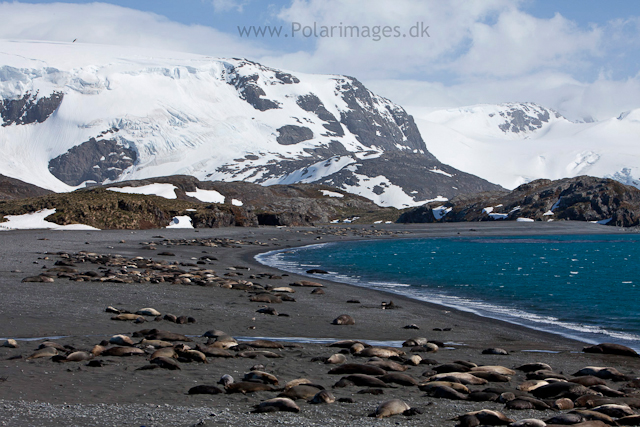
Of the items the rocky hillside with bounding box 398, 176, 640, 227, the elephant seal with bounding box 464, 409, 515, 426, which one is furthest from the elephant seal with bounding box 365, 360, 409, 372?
the rocky hillside with bounding box 398, 176, 640, 227

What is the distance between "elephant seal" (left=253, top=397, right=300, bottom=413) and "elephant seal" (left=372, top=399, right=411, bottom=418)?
980mm

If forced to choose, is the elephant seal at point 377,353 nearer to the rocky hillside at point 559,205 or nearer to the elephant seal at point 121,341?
the elephant seal at point 121,341

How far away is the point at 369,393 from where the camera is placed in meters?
8.07

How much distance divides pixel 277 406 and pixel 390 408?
4.51 feet

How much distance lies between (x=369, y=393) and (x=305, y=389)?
97 cm

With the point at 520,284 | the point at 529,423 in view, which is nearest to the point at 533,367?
the point at 529,423

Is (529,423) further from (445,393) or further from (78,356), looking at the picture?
(78,356)

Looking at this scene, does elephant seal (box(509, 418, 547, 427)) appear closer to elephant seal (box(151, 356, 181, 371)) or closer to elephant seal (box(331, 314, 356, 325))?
elephant seal (box(151, 356, 181, 371))

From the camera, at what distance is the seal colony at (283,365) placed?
272 inches

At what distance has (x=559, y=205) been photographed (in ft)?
472

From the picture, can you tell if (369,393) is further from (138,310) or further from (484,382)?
(138,310)

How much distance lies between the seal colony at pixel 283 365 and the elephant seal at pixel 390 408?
17 mm

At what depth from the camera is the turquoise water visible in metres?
17.1

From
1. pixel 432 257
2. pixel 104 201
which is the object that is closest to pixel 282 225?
pixel 104 201
